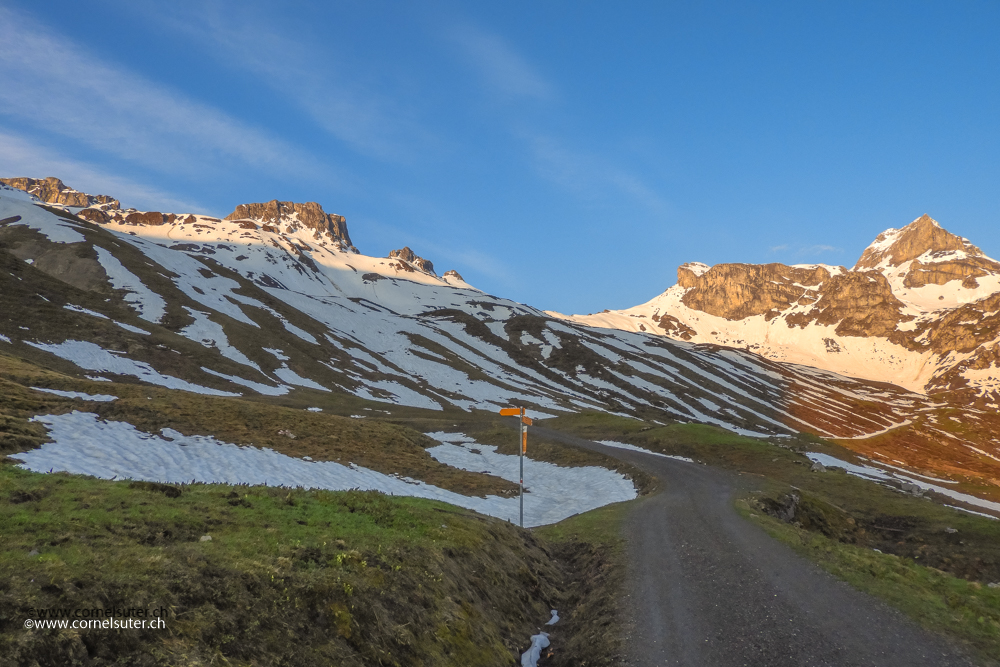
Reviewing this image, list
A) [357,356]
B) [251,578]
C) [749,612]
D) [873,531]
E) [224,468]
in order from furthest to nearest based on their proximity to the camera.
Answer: [357,356] → [873,531] → [224,468] → [749,612] → [251,578]

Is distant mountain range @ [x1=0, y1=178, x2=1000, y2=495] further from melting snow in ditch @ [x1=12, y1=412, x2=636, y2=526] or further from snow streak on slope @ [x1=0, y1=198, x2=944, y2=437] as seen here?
melting snow in ditch @ [x1=12, y1=412, x2=636, y2=526]

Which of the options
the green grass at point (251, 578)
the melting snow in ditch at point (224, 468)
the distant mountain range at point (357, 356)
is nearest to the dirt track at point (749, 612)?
the green grass at point (251, 578)

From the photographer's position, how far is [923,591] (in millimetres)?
13812

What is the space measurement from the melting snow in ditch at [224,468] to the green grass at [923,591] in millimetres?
16324

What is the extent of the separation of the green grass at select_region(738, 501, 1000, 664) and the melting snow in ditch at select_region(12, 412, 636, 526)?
16.3 meters

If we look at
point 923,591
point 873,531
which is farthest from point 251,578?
point 873,531

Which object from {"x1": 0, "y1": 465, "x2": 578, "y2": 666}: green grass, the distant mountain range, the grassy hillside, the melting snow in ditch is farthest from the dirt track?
the distant mountain range

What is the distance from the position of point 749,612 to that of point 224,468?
2167cm

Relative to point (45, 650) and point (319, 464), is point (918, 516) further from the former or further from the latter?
point (45, 650)

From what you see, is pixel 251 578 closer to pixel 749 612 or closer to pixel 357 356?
Result: pixel 749 612

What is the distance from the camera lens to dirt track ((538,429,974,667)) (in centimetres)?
1081

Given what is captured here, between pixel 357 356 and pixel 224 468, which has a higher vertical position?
pixel 224 468

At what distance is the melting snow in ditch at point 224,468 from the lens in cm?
1941

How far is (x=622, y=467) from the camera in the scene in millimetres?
41875
